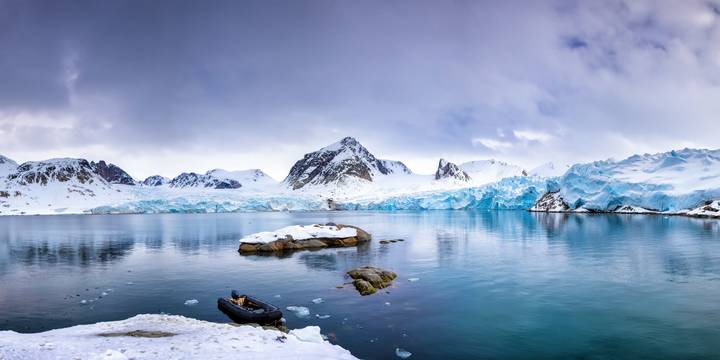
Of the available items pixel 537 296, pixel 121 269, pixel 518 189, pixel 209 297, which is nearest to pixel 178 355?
pixel 209 297

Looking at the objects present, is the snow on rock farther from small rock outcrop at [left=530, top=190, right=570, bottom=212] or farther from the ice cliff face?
small rock outcrop at [left=530, top=190, right=570, bottom=212]

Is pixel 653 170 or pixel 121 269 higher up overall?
pixel 653 170

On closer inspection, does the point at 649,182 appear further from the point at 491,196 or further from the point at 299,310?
the point at 299,310

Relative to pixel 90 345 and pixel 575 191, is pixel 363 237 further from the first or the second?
pixel 575 191

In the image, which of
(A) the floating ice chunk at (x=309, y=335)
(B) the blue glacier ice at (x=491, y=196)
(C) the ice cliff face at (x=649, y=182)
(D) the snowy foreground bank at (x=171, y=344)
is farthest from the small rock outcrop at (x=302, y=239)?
(B) the blue glacier ice at (x=491, y=196)

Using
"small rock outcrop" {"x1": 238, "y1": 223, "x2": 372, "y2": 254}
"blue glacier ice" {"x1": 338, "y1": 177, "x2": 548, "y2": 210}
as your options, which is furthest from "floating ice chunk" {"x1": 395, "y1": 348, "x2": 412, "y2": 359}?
"blue glacier ice" {"x1": 338, "y1": 177, "x2": 548, "y2": 210}

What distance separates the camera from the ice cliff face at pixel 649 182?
8969 cm

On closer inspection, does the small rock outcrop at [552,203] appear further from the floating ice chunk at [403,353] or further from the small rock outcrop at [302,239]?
the floating ice chunk at [403,353]

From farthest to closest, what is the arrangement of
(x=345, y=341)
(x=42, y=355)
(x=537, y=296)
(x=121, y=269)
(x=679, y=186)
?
(x=679, y=186) < (x=121, y=269) < (x=537, y=296) < (x=345, y=341) < (x=42, y=355)

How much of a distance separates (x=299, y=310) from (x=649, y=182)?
334ft

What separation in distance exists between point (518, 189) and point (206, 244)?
384 feet

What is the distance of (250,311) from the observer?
59.5ft

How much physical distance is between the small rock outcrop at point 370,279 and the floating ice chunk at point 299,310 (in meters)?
3.92

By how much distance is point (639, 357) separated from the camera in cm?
1391
